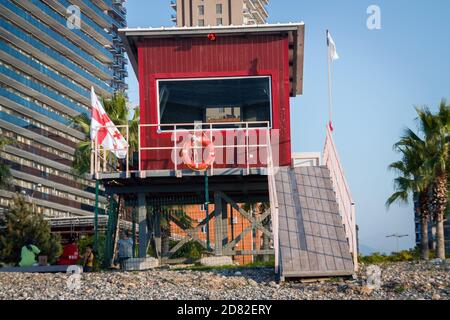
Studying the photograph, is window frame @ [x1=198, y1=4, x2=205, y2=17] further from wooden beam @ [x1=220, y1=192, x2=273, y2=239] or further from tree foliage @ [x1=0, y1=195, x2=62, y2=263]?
wooden beam @ [x1=220, y1=192, x2=273, y2=239]

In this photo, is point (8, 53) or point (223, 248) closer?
point (223, 248)

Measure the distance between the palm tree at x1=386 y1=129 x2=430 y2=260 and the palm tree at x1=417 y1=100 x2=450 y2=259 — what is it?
0.97 feet

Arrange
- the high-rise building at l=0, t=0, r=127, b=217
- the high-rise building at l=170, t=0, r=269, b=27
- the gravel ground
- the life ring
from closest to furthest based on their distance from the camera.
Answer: the gravel ground → the life ring → the high-rise building at l=0, t=0, r=127, b=217 → the high-rise building at l=170, t=0, r=269, b=27

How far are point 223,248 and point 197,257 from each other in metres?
1.25

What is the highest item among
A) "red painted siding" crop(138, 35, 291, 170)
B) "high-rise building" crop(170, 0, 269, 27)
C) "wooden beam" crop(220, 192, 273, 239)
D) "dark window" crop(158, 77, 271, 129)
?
"high-rise building" crop(170, 0, 269, 27)

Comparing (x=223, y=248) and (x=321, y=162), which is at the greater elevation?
(x=321, y=162)

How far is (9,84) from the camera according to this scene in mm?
122438

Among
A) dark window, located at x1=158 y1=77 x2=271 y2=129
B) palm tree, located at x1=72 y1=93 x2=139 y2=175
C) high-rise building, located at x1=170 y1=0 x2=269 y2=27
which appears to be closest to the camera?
dark window, located at x1=158 y1=77 x2=271 y2=129

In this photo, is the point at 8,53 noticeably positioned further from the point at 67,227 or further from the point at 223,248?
the point at 223,248

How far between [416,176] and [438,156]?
3.92 feet

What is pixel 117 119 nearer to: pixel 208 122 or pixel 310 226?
pixel 208 122

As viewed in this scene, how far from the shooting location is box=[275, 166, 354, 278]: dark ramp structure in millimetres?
16734

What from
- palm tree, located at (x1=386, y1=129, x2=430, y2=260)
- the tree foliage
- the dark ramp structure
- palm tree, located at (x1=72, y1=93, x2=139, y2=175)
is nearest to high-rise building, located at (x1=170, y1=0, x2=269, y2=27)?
the tree foliage
